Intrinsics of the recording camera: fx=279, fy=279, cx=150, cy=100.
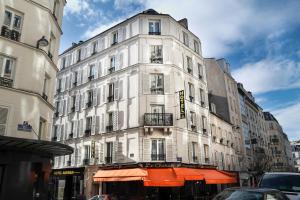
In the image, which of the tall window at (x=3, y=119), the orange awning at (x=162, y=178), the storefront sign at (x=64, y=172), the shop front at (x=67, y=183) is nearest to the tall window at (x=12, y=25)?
the tall window at (x=3, y=119)

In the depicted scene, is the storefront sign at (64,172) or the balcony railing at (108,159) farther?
the storefront sign at (64,172)

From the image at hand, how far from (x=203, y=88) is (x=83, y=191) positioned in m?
15.1

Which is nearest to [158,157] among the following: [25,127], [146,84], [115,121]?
[115,121]

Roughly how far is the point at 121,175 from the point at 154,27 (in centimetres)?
1374

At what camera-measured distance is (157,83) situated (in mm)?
24031

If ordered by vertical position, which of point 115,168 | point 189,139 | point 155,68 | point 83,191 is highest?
point 155,68

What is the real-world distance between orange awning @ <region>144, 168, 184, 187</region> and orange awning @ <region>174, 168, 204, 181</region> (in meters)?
0.35

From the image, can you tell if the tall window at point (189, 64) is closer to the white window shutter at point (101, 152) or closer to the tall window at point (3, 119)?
the white window shutter at point (101, 152)

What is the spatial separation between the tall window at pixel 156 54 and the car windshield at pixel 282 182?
16.6 metres

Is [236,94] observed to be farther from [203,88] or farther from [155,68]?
[155,68]

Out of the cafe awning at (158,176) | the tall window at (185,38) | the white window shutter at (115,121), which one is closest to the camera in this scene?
the cafe awning at (158,176)

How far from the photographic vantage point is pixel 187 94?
25547mm

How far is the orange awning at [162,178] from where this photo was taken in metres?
18.9

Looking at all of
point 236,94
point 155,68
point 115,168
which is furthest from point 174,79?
point 236,94
